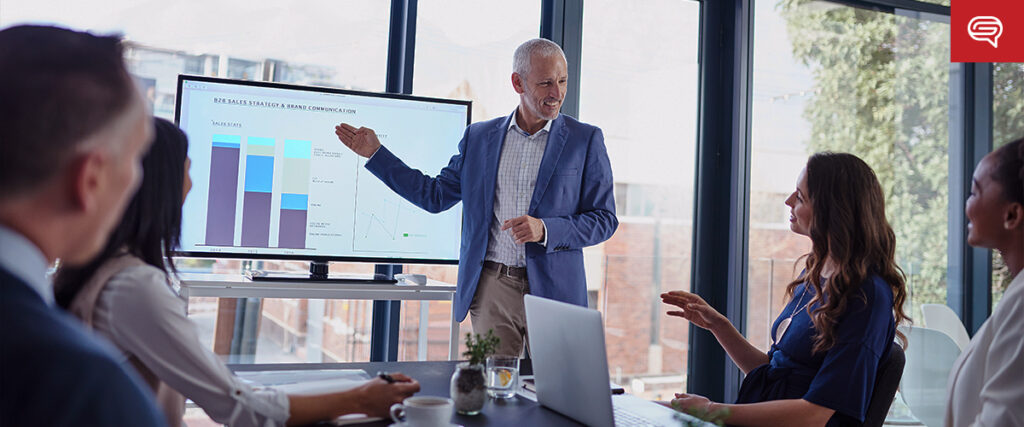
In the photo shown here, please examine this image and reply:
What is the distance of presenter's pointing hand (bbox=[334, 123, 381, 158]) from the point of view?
9.05 feet

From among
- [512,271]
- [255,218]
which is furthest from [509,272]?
[255,218]

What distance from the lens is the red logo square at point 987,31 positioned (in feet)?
13.0

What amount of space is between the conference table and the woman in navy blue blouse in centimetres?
30

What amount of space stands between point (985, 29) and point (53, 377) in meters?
4.71

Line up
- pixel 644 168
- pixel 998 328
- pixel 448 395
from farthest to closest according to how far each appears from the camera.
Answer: pixel 644 168 < pixel 448 395 < pixel 998 328

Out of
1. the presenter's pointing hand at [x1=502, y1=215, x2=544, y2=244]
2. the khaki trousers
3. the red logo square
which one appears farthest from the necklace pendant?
the red logo square

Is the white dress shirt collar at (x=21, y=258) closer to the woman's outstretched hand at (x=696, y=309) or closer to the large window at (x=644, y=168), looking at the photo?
the woman's outstretched hand at (x=696, y=309)

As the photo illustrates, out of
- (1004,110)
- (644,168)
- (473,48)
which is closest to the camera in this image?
(473,48)

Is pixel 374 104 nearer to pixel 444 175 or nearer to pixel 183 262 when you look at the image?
pixel 444 175

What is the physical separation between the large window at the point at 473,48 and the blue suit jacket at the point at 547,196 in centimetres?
62

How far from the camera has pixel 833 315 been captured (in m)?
1.61


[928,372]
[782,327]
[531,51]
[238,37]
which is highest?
[238,37]

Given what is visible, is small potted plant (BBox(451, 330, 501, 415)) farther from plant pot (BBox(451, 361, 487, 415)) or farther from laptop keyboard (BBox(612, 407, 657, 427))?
laptop keyboard (BBox(612, 407, 657, 427))

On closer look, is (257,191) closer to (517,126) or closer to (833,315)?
(517,126)
